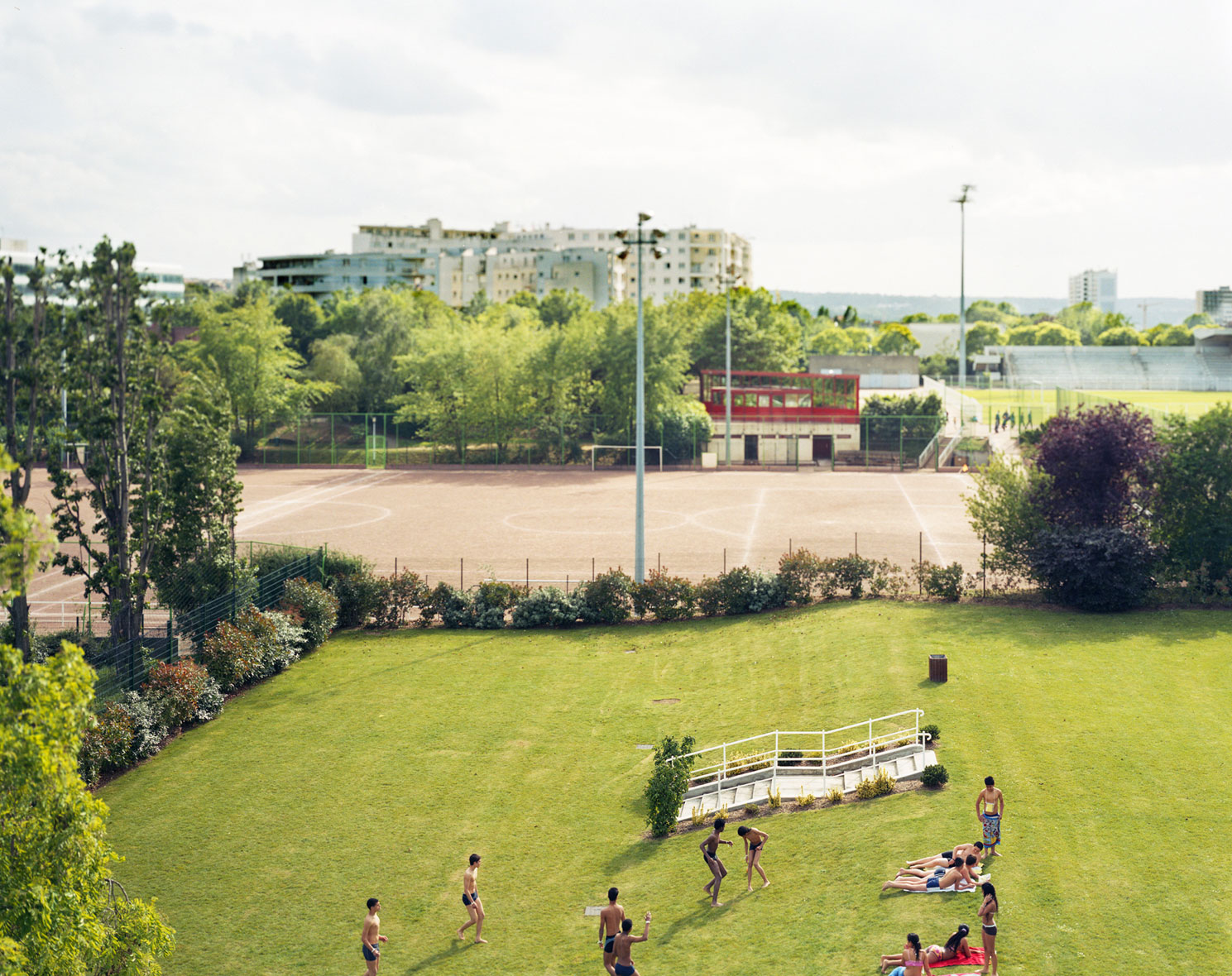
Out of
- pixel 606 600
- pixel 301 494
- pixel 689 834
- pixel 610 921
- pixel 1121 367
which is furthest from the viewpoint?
pixel 1121 367

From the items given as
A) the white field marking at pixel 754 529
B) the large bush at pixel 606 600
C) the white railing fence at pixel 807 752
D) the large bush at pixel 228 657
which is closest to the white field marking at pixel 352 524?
the white field marking at pixel 754 529

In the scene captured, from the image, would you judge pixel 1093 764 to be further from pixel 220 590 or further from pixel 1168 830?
pixel 220 590

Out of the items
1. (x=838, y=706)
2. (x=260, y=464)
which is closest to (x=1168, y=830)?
(x=838, y=706)

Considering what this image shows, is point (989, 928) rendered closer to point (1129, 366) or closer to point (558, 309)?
point (558, 309)

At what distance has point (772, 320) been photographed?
11406 centimetres

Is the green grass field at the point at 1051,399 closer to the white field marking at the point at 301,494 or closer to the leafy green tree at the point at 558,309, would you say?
the white field marking at the point at 301,494

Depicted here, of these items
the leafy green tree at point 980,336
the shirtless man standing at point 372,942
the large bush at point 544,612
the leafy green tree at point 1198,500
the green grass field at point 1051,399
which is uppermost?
the leafy green tree at point 980,336

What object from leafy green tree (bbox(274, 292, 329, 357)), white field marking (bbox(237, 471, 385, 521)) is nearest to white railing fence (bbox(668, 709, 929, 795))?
white field marking (bbox(237, 471, 385, 521))

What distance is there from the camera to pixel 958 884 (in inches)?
528

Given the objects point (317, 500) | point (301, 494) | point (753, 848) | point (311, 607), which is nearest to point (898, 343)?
point (301, 494)

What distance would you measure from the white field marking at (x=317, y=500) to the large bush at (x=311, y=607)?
13.4 m

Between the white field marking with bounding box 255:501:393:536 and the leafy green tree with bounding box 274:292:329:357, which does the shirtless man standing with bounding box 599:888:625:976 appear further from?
the leafy green tree with bounding box 274:292:329:357

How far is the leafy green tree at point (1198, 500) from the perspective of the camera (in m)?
28.6

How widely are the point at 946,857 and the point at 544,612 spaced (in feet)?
53.8
